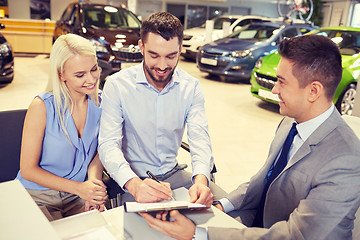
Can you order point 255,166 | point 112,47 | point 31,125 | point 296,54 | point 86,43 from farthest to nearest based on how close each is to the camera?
1. point 112,47
2. point 255,166
3. point 86,43
4. point 31,125
5. point 296,54

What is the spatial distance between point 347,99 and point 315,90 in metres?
3.88

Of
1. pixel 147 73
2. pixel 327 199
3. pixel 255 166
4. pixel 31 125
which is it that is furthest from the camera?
pixel 255 166

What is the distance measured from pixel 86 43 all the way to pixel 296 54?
0.96 m

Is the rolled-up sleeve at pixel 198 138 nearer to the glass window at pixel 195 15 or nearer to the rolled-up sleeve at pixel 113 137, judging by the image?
the rolled-up sleeve at pixel 113 137

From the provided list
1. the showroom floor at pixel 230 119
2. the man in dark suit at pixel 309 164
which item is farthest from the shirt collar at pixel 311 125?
the showroom floor at pixel 230 119

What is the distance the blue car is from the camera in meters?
6.63

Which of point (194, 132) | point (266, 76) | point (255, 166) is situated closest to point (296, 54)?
point (194, 132)

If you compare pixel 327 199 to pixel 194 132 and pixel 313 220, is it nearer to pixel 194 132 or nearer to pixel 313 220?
pixel 313 220

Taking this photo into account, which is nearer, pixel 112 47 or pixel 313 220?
pixel 313 220

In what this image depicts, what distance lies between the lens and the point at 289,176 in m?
1.25

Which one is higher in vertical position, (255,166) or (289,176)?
(289,176)

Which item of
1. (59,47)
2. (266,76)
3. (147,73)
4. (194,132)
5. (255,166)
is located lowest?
(255,166)

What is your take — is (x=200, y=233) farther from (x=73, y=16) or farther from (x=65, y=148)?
(x=73, y=16)

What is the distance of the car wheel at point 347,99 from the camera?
4.54 meters
